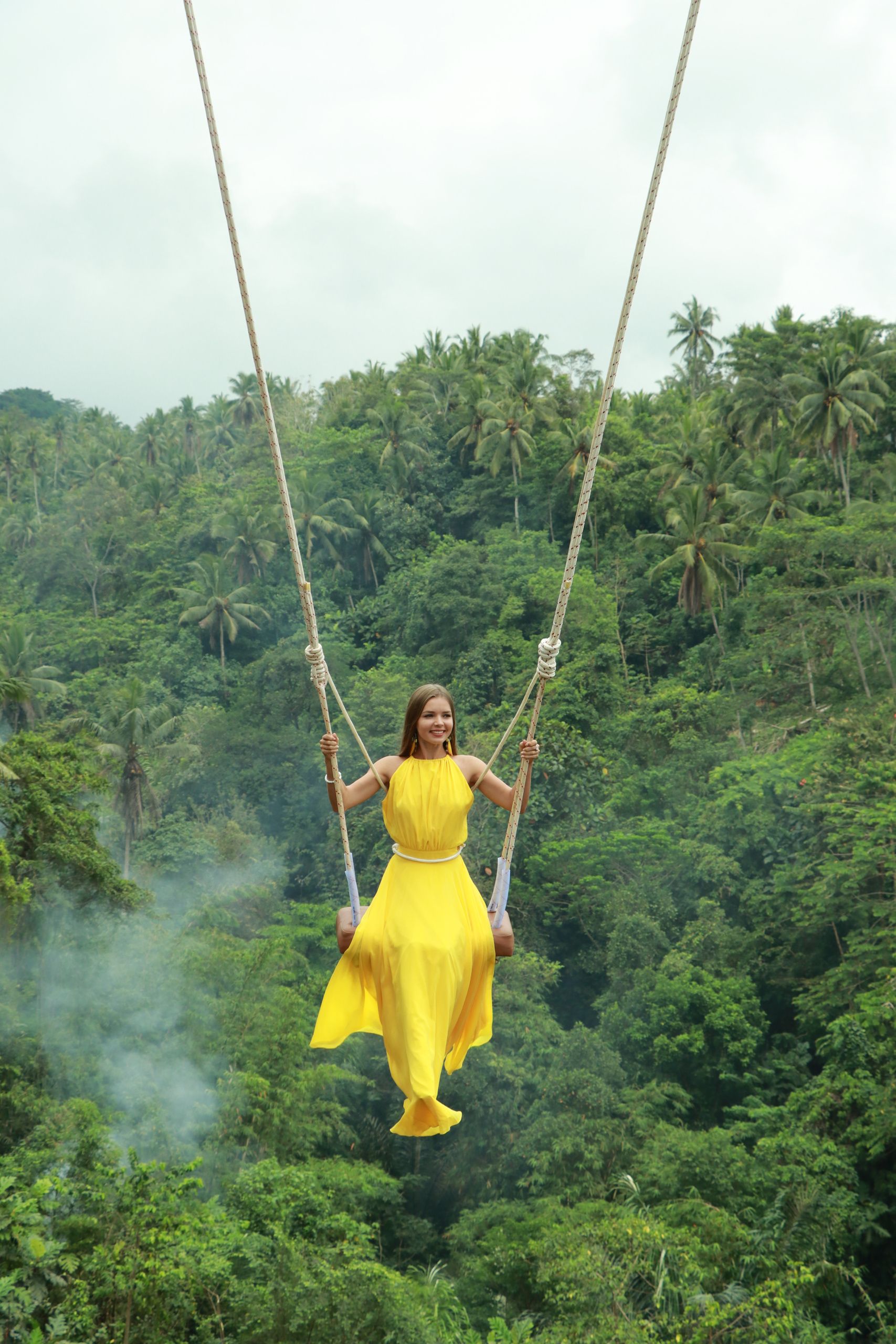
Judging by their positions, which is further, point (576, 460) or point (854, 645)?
point (576, 460)

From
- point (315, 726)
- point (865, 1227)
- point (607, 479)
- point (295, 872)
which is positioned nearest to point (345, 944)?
point (865, 1227)

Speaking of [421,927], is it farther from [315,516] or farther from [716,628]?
[315,516]

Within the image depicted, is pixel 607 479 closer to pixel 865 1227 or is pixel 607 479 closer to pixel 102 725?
pixel 102 725

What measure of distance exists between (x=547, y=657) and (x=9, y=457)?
188 ft

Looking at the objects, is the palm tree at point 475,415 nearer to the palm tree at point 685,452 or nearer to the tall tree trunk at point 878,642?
the palm tree at point 685,452

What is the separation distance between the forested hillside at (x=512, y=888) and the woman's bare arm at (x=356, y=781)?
7717mm

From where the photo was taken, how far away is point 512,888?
79.0ft

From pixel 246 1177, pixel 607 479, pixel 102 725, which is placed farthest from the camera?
pixel 607 479

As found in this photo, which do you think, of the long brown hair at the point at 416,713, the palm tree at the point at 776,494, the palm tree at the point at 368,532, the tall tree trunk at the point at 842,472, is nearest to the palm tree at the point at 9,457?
the palm tree at the point at 368,532

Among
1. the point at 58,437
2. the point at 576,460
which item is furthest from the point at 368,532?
the point at 58,437

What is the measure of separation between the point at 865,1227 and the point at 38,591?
36844mm

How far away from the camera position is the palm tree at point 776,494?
28516 mm

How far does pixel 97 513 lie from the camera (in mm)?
45500

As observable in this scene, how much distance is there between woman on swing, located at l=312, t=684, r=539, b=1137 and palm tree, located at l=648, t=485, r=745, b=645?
25638 mm
